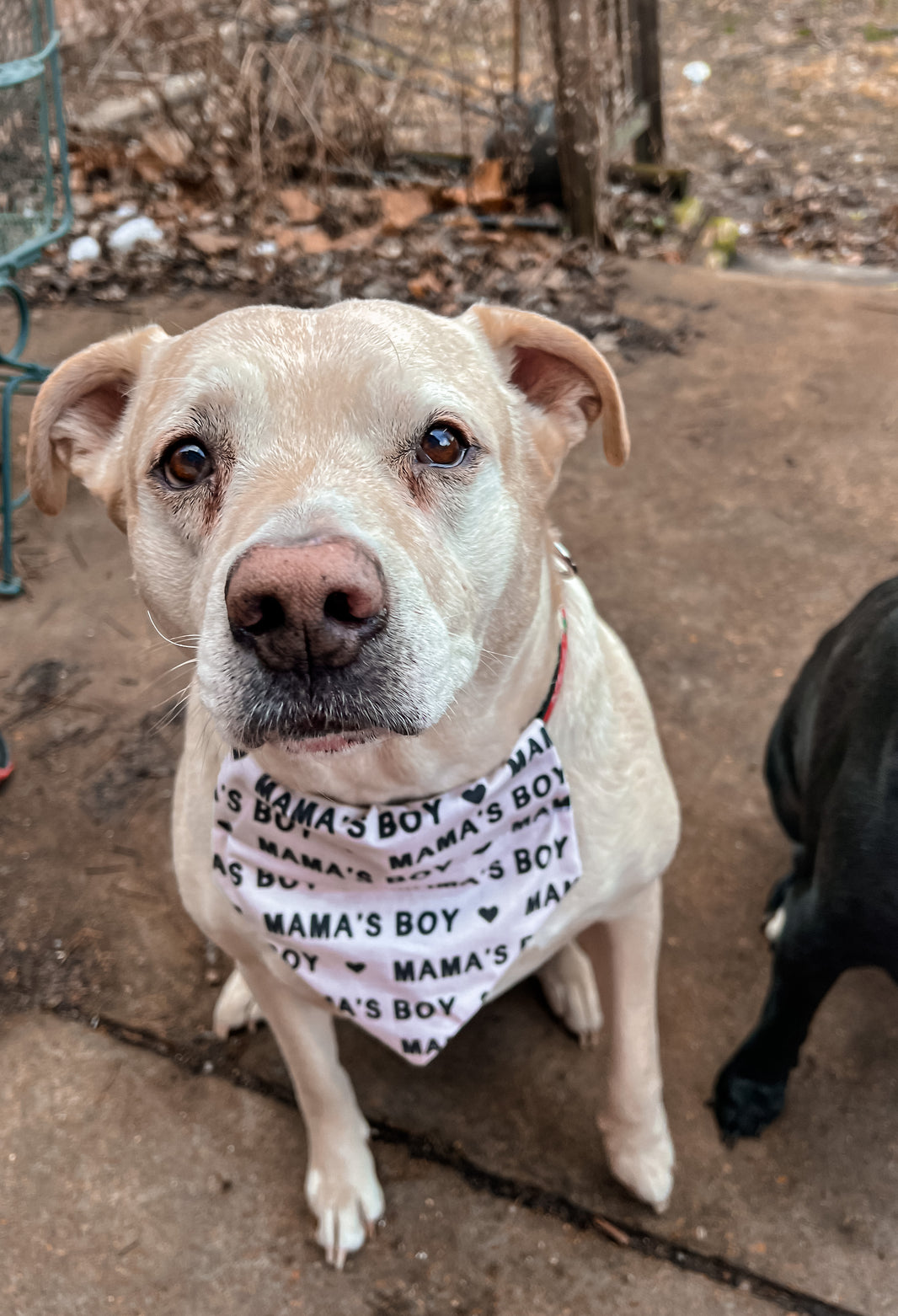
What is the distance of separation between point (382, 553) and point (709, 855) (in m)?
1.53

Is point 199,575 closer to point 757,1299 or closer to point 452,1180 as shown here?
point 452,1180

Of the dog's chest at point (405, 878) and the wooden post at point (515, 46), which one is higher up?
the wooden post at point (515, 46)

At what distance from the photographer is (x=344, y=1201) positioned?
1738mm

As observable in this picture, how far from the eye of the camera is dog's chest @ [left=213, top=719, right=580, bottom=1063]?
151cm

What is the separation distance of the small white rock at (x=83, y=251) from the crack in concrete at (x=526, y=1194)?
13.1ft

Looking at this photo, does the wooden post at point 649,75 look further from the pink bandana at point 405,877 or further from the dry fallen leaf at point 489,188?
the pink bandana at point 405,877

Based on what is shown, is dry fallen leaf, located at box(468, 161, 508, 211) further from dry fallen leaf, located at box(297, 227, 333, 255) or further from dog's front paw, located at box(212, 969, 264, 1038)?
dog's front paw, located at box(212, 969, 264, 1038)

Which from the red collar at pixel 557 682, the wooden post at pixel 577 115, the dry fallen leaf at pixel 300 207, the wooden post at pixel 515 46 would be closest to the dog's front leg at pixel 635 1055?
the red collar at pixel 557 682

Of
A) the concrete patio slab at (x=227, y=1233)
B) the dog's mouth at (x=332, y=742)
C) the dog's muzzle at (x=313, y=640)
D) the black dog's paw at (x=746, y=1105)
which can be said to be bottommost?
the concrete patio slab at (x=227, y=1233)

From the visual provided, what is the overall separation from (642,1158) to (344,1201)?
55 centimetres

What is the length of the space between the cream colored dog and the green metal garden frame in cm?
173

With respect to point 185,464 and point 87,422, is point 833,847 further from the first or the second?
point 87,422

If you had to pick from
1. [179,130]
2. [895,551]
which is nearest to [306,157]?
[179,130]

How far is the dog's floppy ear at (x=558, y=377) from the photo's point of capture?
1488 mm
